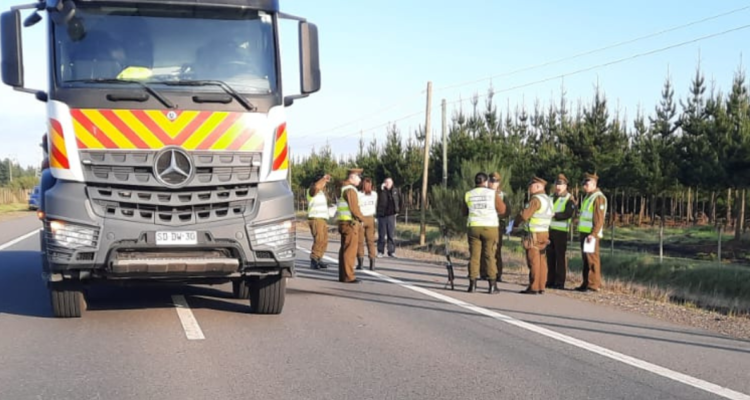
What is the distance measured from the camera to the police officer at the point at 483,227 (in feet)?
35.2

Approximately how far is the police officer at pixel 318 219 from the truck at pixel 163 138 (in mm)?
6124

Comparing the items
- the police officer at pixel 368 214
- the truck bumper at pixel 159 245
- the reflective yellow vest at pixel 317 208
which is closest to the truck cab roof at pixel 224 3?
the truck bumper at pixel 159 245

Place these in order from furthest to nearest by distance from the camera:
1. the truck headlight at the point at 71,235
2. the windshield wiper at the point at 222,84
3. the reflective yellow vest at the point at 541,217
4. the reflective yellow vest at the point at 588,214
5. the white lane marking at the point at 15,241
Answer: the white lane marking at the point at 15,241, the reflective yellow vest at the point at 588,214, the reflective yellow vest at the point at 541,217, the windshield wiper at the point at 222,84, the truck headlight at the point at 71,235

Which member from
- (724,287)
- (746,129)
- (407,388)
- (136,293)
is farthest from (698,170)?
(407,388)

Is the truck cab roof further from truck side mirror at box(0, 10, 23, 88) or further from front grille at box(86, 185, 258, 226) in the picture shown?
front grille at box(86, 185, 258, 226)

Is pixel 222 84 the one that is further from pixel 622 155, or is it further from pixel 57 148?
pixel 622 155

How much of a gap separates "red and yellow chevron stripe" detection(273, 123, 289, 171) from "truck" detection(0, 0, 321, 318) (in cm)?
2

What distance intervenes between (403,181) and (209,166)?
33986 millimetres

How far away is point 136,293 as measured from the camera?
10039 millimetres

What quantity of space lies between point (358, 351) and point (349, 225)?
18.8ft

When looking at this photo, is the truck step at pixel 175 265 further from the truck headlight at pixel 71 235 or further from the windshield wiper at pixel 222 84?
the windshield wiper at pixel 222 84

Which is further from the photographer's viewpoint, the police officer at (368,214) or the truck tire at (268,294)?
→ the police officer at (368,214)

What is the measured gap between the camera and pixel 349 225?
1229cm

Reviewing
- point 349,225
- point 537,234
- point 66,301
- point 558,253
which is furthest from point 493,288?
point 66,301
